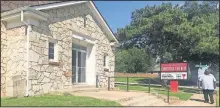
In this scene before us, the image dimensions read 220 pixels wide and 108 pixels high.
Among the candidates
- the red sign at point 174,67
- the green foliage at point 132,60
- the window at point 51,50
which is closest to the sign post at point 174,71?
the red sign at point 174,67

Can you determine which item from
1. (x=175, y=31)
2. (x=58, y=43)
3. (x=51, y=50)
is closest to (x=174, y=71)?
(x=58, y=43)

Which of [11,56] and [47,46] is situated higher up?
[47,46]

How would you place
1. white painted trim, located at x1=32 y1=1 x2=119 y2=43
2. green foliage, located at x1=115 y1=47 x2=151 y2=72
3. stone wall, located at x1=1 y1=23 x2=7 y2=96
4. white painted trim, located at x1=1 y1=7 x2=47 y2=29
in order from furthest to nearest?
green foliage, located at x1=115 y1=47 x2=151 y2=72 < white painted trim, located at x1=32 y1=1 x2=119 y2=43 < stone wall, located at x1=1 y1=23 x2=7 y2=96 < white painted trim, located at x1=1 y1=7 x2=47 y2=29

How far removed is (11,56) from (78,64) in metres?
5.01

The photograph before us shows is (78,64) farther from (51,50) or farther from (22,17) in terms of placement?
(22,17)

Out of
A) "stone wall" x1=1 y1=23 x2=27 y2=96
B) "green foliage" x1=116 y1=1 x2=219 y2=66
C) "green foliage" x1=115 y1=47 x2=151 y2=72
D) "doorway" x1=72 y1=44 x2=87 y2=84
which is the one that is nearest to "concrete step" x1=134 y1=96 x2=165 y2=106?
"doorway" x1=72 y1=44 x2=87 y2=84

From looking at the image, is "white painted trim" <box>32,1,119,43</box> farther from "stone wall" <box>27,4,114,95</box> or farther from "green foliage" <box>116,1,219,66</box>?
"green foliage" <box>116,1,219,66</box>

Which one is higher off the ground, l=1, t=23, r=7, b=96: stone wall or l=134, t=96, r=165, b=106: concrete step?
l=1, t=23, r=7, b=96: stone wall

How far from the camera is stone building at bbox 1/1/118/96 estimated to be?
1232 cm

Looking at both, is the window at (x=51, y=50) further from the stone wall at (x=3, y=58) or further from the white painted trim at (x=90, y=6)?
the stone wall at (x=3, y=58)

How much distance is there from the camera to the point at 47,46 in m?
13.4

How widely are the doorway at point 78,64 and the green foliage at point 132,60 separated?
56.4ft

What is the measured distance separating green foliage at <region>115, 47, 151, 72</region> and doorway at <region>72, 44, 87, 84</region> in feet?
56.4

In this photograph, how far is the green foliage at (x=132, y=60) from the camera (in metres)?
35.8
